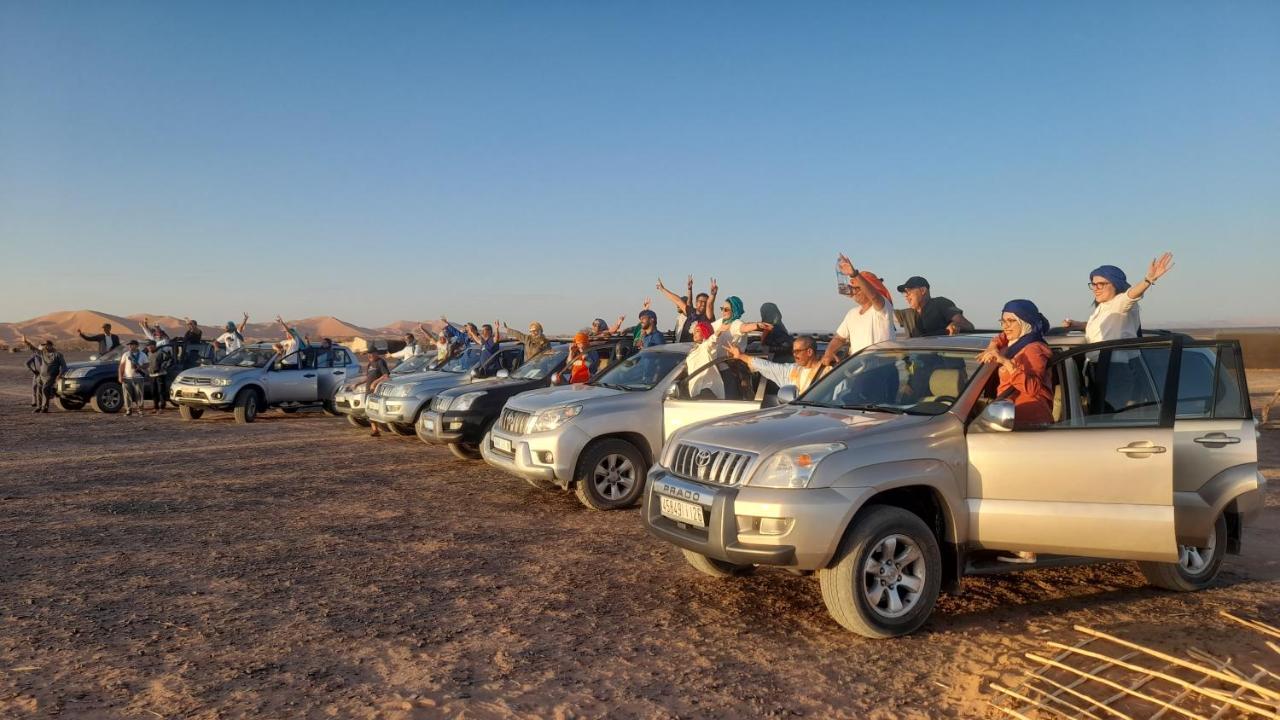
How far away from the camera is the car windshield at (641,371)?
935 cm

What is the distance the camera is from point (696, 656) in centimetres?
476

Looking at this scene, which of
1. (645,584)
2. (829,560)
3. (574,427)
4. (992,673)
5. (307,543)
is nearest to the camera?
(992,673)

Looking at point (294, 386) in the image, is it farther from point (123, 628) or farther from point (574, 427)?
point (123, 628)

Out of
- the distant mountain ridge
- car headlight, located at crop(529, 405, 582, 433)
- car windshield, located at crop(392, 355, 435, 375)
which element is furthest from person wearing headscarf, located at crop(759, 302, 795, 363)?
the distant mountain ridge

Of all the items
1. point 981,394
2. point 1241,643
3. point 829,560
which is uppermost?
point 981,394

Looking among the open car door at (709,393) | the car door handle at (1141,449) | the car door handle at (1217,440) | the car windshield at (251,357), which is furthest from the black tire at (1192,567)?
the car windshield at (251,357)

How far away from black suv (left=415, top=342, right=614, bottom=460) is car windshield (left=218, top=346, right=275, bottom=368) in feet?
26.3

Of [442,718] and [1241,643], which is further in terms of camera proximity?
[1241,643]

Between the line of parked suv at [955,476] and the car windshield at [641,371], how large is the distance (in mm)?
3055

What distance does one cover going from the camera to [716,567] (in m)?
6.10

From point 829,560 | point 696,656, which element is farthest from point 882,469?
point 696,656

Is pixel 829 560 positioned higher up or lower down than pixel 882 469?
lower down

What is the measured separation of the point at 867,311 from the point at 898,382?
Result: 1.96 m

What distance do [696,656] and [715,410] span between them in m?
4.08
